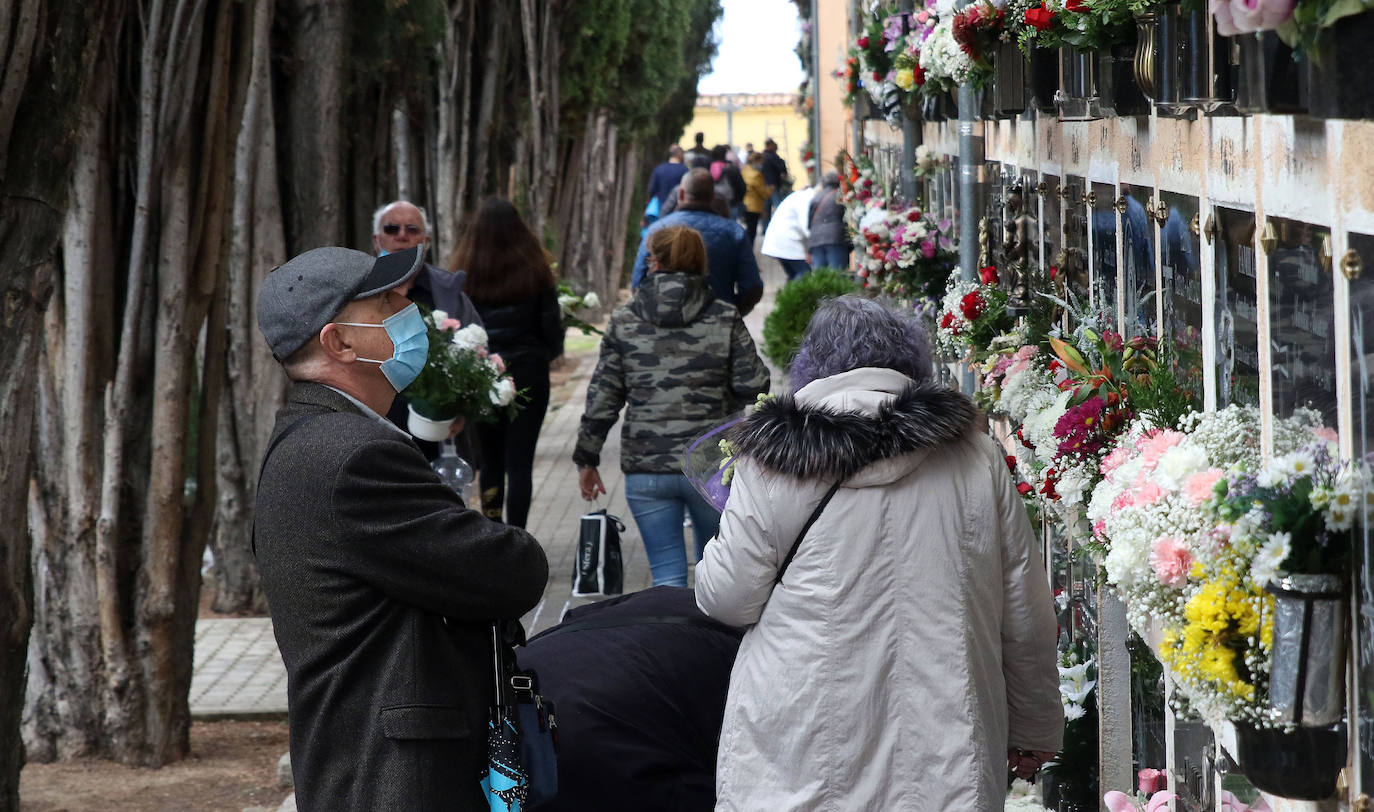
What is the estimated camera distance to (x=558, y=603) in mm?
8875

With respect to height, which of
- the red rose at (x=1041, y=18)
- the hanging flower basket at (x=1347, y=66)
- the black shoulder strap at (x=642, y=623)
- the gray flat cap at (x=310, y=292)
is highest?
the red rose at (x=1041, y=18)

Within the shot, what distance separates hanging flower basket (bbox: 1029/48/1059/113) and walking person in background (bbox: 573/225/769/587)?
2.30 meters

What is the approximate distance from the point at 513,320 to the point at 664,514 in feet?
6.20

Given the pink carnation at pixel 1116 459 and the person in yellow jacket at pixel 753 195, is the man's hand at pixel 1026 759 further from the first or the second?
the person in yellow jacket at pixel 753 195

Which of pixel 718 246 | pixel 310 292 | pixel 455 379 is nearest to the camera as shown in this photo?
pixel 310 292

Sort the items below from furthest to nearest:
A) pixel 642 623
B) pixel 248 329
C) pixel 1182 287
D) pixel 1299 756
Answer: pixel 248 329, pixel 642 623, pixel 1182 287, pixel 1299 756

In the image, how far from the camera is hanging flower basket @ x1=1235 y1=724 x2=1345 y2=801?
8.12 ft

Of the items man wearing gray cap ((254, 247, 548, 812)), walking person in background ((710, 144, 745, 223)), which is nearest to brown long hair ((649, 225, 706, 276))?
man wearing gray cap ((254, 247, 548, 812))

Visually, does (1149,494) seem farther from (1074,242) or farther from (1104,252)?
(1074,242)

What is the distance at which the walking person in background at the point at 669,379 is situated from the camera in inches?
280

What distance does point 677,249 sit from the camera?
7.20 m

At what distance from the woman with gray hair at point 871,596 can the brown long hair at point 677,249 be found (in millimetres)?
3713

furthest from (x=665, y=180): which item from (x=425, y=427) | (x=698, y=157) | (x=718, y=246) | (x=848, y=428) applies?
(x=848, y=428)

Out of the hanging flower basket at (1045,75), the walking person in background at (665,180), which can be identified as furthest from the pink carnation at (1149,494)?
the walking person in background at (665,180)
